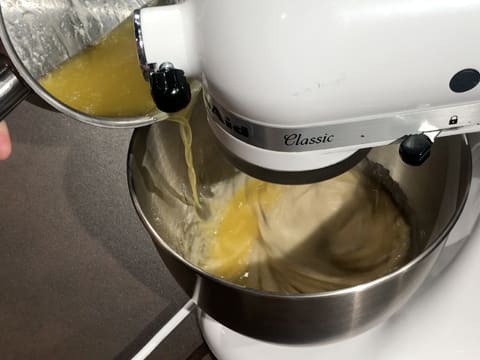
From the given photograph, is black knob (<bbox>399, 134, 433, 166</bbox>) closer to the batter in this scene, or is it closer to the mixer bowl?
the mixer bowl

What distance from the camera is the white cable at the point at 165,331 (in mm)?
770

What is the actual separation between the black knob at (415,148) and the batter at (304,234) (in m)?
0.30

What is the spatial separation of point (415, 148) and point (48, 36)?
325 mm

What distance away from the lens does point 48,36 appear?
58 centimetres

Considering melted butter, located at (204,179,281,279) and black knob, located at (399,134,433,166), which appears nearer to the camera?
black knob, located at (399,134,433,166)

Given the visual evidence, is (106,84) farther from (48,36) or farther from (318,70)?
(318,70)

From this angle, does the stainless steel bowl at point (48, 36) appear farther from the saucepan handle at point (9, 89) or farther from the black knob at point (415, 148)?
the black knob at point (415, 148)


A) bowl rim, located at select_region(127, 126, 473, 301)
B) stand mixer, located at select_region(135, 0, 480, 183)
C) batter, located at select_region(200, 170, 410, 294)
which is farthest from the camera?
batter, located at select_region(200, 170, 410, 294)

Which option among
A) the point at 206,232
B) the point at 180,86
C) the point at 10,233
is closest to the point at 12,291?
the point at 10,233

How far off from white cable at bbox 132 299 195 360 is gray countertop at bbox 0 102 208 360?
0.5 inches

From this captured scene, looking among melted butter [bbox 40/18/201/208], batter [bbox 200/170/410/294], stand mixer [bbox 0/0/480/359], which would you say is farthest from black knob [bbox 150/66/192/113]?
batter [bbox 200/170/410/294]

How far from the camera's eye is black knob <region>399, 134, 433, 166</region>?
0.44 m

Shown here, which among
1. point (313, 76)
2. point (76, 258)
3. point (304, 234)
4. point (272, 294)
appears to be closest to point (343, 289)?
point (272, 294)

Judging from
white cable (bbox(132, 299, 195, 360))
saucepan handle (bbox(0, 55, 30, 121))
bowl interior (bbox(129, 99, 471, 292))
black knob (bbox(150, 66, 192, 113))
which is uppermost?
black knob (bbox(150, 66, 192, 113))
